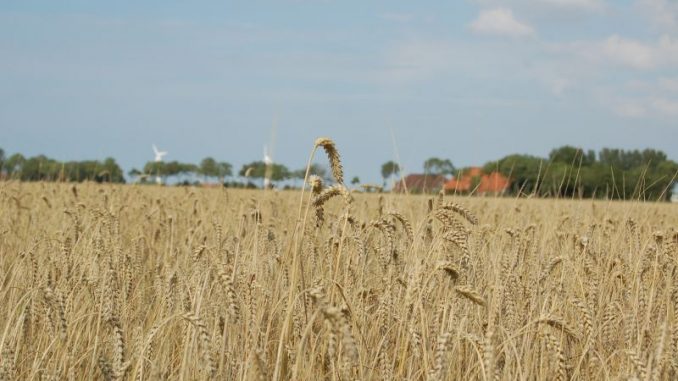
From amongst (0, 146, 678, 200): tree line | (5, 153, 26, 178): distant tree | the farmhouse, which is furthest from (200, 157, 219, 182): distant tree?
the farmhouse

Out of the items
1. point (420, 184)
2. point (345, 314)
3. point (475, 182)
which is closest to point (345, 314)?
point (345, 314)

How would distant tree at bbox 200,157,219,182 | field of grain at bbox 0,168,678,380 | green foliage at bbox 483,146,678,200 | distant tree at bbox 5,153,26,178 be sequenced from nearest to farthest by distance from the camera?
field of grain at bbox 0,168,678,380, green foliage at bbox 483,146,678,200, distant tree at bbox 5,153,26,178, distant tree at bbox 200,157,219,182

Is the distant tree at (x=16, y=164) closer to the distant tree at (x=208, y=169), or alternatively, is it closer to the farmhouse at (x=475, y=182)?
the distant tree at (x=208, y=169)

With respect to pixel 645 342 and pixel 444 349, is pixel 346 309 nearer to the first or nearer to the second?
pixel 444 349

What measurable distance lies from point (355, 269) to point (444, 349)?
182 centimetres

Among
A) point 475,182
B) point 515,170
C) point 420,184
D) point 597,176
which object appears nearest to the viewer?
point 475,182

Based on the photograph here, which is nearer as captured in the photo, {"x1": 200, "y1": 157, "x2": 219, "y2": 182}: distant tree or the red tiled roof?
the red tiled roof

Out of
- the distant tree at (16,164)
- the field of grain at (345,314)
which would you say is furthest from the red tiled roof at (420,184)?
the distant tree at (16,164)

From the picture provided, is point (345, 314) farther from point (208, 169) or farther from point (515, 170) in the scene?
point (208, 169)

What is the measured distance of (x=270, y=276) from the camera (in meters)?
3.51

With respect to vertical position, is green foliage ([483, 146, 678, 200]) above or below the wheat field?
above

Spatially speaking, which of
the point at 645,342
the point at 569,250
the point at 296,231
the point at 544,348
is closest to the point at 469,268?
the point at 544,348

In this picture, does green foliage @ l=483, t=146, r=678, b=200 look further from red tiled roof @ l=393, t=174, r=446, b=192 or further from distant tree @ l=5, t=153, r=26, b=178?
distant tree @ l=5, t=153, r=26, b=178

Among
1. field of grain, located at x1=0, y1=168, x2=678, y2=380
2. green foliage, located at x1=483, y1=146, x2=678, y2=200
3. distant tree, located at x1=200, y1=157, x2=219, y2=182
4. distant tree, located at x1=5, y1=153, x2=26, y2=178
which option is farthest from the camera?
distant tree, located at x1=200, y1=157, x2=219, y2=182
